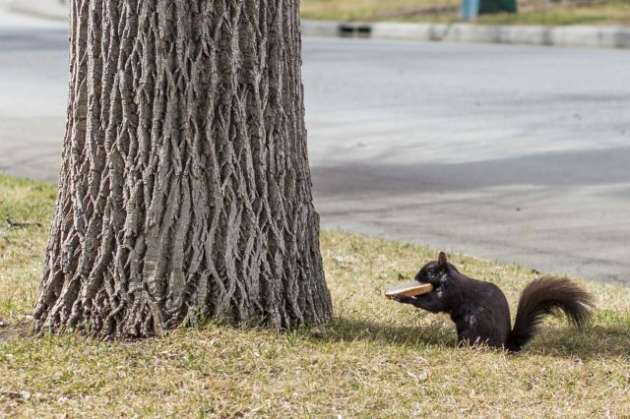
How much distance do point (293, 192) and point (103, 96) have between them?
2.54 ft

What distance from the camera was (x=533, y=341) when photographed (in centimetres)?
502

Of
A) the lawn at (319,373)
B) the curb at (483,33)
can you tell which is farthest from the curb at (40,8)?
the lawn at (319,373)

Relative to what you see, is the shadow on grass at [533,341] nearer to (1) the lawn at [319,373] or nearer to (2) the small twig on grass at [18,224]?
(1) the lawn at [319,373]

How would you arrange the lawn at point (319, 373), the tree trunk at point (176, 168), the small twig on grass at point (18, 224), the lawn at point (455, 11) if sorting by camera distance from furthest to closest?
1. the lawn at point (455, 11)
2. the small twig on grass at point (18, 224)
3. the tree trunk at point (176, 168)
4. the lawn at point (319, 373)

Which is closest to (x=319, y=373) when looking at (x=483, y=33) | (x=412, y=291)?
A: (x=412, y=291)

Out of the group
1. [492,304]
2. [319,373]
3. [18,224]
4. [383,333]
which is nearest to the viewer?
[319,373]

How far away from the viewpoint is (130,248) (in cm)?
461

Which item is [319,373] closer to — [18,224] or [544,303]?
[544,303]

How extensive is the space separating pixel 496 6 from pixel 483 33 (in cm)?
241

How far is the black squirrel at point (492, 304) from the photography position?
476 centimetres

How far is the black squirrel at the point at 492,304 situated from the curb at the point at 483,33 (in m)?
13.3

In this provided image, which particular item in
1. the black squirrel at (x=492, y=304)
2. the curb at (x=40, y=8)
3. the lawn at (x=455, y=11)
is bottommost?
the black squirrel at (x=492, y=304)

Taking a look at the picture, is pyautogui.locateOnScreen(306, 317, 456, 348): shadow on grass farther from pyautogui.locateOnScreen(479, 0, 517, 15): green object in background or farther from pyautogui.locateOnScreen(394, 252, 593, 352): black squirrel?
pyautogui.locateOnScreen(479, 0, 517, 15): green object in background

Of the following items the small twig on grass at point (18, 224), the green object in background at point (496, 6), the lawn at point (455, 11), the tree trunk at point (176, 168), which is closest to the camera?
the tree trunk at point (176, 168)
